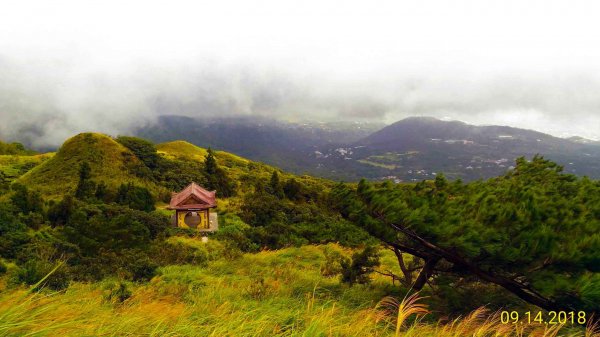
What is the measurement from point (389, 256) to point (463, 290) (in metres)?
9.73

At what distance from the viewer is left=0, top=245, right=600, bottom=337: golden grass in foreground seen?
10.3 feet

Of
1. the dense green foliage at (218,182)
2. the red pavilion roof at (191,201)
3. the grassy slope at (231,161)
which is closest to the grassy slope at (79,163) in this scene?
the dense green foliage at (218,182)

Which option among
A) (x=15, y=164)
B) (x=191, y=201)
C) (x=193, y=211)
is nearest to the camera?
(x=193, y=211)

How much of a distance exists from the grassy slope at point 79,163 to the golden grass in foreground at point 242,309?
95.5 feet

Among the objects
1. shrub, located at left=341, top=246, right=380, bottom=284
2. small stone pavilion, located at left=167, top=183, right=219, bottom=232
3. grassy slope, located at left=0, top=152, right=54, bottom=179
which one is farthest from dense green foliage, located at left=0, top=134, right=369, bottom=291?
grassy slope, located at left=0, top=152, right=54, bottom=179

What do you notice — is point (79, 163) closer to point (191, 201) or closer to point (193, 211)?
point (191, 201)

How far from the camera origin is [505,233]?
6.23 metres

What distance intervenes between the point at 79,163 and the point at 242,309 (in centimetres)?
4339

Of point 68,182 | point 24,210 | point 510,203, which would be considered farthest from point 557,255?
point 68,182

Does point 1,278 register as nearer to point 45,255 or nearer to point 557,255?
point 45,255

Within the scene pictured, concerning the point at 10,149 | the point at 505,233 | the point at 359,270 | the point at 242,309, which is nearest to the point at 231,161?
the point at 10,149

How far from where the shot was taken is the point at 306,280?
34.5 feet

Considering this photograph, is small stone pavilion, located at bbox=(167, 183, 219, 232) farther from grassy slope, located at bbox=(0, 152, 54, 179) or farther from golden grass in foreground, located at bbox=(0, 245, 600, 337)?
grassy slope, located at bbox=(0, 152, 54, 179)

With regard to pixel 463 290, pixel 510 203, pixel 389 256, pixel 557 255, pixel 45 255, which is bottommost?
pixel 389 256
